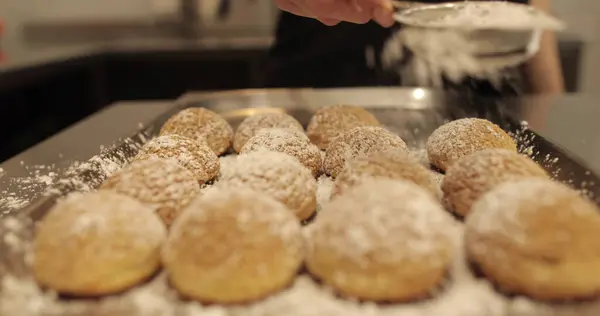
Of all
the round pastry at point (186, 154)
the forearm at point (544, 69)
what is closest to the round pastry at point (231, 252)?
the round pastry at point (186, 154)

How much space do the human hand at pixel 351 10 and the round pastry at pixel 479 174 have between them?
0.49 metres

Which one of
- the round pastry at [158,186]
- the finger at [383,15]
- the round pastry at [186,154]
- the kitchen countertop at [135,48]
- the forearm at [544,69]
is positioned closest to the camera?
the round pastry at [158,186]

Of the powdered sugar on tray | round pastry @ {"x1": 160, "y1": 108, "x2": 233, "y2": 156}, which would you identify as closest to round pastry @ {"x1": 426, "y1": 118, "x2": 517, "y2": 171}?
the powdered sugar on tray

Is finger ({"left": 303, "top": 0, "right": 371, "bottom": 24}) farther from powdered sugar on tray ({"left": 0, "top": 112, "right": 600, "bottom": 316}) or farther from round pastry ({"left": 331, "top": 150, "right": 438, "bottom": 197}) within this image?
powdered sugar on tray ({"left": 0, "top": 112, "right": 600, "bottom": 316})

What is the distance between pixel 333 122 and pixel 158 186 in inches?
25.8

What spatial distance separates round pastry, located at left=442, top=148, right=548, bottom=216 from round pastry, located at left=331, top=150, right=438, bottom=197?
4 cm

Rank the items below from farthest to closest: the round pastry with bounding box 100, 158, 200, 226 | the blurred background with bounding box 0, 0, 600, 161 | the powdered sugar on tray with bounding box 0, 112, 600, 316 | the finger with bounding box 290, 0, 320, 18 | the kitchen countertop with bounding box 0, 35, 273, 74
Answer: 1. the kitchen countertop with bounding box 0, 35, 273, 74
2. the blurred background with bounding box 0, 0, 600, 161
3. the finger with bounding box 290, 0, 320, 18
4. the round pastry with bounding box 100, 158, 200, 226
5. the powdered sugar on tray with bounding box 0, 112, 600, 316

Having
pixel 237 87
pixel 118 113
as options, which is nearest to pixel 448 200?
pixel 118 113

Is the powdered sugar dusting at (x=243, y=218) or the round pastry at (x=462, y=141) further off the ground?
the powdered sugar dusting at (x=243, y=218)

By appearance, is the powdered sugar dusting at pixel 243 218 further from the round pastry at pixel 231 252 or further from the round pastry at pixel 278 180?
the round pastry at pixel 278 180

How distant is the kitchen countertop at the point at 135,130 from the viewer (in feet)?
4.35

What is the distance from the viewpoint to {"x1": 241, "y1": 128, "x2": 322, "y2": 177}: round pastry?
1314mm

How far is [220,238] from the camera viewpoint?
791mm

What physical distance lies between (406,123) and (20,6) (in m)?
3.21
